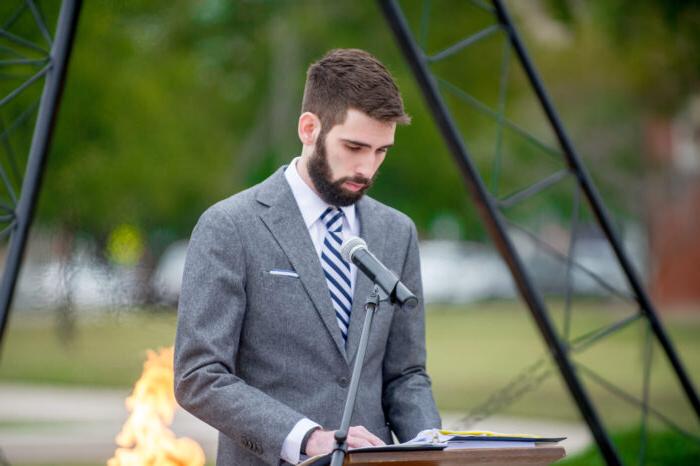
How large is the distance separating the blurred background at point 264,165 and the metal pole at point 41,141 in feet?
12.8

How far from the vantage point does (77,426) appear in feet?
42.6

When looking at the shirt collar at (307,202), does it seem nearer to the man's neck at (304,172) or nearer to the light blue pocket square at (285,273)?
the man's neck at (304,172)

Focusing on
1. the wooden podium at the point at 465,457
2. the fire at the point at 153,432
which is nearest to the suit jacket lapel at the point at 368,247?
the wooden podium at the point at 465,457

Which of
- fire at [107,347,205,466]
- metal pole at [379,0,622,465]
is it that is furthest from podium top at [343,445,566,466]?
metal pole at [379,0,622,465]

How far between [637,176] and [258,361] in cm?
2578

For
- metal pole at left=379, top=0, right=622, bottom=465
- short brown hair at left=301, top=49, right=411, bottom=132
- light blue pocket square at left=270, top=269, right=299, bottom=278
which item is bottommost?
light blue pocket square at left=270, top=269, right=299, bottom=278

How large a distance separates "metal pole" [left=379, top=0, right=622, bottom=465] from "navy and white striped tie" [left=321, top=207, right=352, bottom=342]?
10.2 feet

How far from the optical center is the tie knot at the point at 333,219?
3.66 metres

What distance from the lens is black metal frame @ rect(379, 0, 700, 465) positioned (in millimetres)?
6656

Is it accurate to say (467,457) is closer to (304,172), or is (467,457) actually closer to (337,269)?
(337,269)

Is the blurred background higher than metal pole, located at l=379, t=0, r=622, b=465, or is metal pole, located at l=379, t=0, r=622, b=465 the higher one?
the blurred background

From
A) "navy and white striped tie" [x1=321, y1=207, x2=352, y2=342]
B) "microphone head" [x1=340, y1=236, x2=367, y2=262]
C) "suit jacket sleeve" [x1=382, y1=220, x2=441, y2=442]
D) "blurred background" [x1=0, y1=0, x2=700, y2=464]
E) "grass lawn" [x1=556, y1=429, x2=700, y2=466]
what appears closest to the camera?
"microphone head" [x1=340, y1=236, x2=367, y2=262]

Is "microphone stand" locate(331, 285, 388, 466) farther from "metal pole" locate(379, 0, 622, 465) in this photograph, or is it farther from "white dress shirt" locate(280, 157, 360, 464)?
"metal pole" locate(379, 0, 622, 465)

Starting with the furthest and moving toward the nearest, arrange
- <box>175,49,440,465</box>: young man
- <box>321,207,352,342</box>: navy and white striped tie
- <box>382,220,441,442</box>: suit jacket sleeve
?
<box>382,220,441,442</box>: suit jacket sleeve, <box>321,207,352,342</box>: navy and white striped tie, <box>175,49,440,465</box>: young man
